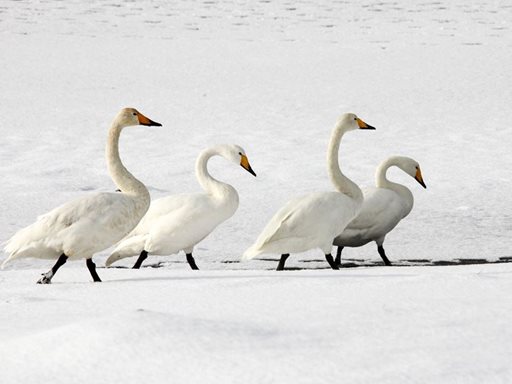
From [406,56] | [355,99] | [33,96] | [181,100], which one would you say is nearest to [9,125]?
[33,96]

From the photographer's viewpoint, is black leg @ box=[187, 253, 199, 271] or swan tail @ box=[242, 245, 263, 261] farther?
black leg @ box=[187, 253, 199, 271]

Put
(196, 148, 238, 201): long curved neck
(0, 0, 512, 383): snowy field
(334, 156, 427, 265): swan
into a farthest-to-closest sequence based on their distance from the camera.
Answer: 1. (334, 156, 427, 265): swan
2. (196, 148, 238, 201): long curved neck
3. (0, 0, 512, 383): snowy field

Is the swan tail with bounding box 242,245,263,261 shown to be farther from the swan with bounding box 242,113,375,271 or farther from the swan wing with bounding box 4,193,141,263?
the swan wing with bounding box 4,193,141,263

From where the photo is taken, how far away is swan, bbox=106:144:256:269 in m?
6.80

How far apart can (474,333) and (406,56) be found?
12.6 metres

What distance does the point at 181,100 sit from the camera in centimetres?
1335

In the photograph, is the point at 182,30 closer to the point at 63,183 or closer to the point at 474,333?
the point at 63,183

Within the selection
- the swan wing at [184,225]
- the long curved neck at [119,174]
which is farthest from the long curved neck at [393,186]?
the long curved neck at [119,174]

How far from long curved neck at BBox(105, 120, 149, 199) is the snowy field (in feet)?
1.48

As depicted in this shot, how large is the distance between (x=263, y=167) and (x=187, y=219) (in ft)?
12.6

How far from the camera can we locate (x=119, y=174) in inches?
243

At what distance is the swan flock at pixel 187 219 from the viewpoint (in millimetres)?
5742

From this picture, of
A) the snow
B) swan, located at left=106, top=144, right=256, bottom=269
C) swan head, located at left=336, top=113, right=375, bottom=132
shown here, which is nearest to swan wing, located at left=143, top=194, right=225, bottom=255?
swan, located at left=106, top=144, right=256, bottom=269

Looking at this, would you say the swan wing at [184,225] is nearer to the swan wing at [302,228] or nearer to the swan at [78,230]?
the swan wing at [302,228]
